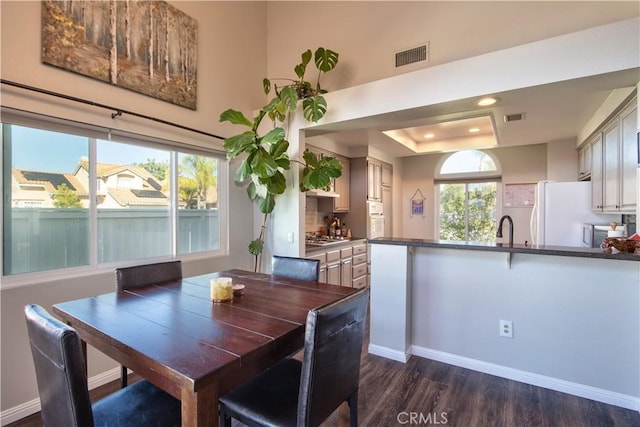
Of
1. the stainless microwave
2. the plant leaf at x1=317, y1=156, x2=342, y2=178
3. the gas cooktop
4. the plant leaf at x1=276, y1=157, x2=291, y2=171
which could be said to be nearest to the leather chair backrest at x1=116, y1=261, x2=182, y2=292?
the plant leaf at x1=276, y1=157, x2=291, y2=171

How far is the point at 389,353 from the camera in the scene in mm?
2660

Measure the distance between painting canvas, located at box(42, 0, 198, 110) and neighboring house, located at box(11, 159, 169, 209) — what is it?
2.26 ft

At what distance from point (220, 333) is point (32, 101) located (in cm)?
198

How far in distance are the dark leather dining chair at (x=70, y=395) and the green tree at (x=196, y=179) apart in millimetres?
2017

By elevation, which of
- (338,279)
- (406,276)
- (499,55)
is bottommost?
(338,279)

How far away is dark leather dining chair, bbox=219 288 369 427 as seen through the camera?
1082 mm

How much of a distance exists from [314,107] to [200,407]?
2.51 metres

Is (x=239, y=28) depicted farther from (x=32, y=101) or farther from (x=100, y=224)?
(x=100, y=224)

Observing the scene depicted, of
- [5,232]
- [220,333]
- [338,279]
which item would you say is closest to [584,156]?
[338,279]

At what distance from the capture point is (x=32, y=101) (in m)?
1.91

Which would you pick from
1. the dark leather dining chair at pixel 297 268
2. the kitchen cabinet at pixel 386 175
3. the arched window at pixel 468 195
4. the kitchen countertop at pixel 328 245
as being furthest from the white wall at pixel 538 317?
the arched window at pixel 468 195

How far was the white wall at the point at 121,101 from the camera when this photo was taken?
1.87 m

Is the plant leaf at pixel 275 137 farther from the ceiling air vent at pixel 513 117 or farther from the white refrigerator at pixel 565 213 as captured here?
the white refrigerator at pixel 565 213

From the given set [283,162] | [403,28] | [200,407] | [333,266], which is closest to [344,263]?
[333,266]
